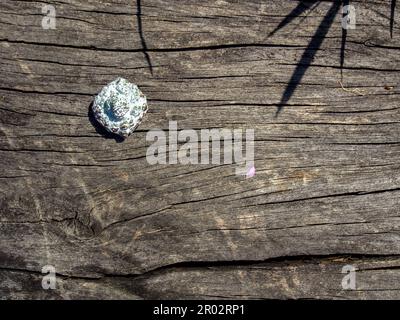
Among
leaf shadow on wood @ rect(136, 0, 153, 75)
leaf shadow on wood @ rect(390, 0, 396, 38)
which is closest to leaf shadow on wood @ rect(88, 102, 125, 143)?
leaf shadow on wood @ rect(136, 0, 153, 75)

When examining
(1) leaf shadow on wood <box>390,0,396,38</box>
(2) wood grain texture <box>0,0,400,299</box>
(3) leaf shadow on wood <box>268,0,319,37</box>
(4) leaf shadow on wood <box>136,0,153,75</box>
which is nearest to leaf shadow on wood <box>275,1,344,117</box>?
(2) wood grain texture <box>0,0,400,299</box>

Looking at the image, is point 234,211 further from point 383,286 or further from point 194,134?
point 383,286

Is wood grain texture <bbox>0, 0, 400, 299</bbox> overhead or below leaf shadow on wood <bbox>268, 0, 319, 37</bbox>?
below

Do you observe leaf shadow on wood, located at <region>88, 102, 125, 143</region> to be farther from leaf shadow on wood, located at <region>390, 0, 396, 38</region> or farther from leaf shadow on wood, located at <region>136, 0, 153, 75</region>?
leaf shadow on wood, located at <region>390, 0, 396, 38</region>

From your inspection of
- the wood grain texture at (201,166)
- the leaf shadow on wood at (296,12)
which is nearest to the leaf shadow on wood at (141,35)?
the wood grain texture at (201,166)

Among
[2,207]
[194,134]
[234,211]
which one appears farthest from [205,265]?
[2,207]

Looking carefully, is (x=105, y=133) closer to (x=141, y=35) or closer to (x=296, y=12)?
(x=141, y=35)

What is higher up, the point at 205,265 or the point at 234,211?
the point at 234,211

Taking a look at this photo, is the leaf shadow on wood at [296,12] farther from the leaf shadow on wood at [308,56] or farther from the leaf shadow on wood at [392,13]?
the leaf shadow on wood at [392,13]
